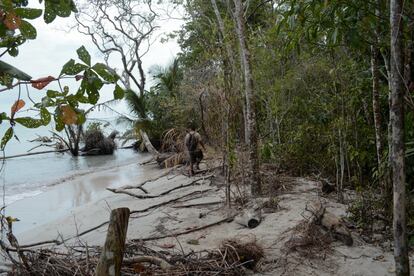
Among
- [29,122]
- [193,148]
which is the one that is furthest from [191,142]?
[29,122]

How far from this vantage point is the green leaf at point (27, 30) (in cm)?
132

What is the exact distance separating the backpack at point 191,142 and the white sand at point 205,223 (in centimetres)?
85

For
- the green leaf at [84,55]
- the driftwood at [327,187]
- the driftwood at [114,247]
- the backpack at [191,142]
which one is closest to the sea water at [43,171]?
the backpack at [191,142]

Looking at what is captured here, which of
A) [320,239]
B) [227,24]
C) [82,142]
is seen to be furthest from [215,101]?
[82,142]

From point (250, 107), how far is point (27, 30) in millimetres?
5623

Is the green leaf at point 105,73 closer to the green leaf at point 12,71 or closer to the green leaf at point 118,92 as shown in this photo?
the green leaf at point 118,92

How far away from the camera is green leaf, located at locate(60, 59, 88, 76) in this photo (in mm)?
1244

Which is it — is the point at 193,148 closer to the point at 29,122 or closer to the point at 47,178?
the point at 47,178

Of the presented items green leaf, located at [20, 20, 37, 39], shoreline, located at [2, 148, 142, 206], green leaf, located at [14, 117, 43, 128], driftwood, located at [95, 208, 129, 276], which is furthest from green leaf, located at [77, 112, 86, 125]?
shoreline, located at [2, 148, 142, 206]

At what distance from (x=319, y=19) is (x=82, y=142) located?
81.6 ft

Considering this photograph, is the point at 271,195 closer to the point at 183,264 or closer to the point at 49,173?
the point at 183,264

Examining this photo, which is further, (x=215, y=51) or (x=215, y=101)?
(x=215, y=101)

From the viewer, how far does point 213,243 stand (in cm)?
482

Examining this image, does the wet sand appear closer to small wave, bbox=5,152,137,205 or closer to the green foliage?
small wave, bbox=5,152,137,205
